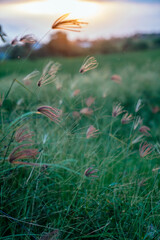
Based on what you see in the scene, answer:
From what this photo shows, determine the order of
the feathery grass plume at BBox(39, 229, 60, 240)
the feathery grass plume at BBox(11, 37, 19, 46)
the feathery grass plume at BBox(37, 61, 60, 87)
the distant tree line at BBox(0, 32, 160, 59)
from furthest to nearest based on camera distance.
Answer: the distant tree line at BBox(0, 32, 160, 59)
the feathery grass plume at BBox(11, 37, 19, 46)
the feathery grass plume at BBox(37, 61, 60, 87)
the feathery grass plume at BBox(39, 229, 60, 240)

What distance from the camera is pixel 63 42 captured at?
457 inches

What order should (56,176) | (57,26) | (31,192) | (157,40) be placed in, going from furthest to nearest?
(157,40) < (56,176) < (31,192) < (57,26)

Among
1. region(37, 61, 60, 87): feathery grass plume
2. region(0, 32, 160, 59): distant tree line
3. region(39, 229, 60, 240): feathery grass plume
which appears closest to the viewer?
region(39, 229, 60, 240): feathery grass plume

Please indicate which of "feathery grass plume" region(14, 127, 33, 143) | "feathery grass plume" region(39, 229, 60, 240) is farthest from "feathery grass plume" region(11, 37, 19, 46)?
"feathery grass plume" region(39, 229, 60, 240)

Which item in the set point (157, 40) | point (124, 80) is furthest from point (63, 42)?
point (157, 40)

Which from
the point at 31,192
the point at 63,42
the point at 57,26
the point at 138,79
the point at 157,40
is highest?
the point at 57,26

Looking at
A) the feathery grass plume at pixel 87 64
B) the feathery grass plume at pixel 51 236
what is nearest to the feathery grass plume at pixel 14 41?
the feathery grass plume at pixel 87 64

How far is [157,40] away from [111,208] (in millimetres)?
18928

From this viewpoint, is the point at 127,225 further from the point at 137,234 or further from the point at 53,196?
the point at 53,196

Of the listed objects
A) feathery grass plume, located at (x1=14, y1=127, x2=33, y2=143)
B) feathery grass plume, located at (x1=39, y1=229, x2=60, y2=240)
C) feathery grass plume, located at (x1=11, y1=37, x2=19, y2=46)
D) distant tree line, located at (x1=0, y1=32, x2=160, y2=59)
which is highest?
feathery grass plume, located at (x1=11, y1=37, x2=19, y2=46)

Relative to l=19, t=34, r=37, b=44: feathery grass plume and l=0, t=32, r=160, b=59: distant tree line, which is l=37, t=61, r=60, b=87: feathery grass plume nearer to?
l=19, t=34, r=37, b=44: feathery grass plume

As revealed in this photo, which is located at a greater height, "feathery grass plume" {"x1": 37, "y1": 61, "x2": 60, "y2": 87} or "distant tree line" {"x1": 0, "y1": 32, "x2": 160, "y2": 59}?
"feathery grass plume" {"x1": 37, "y1": 61, "x2": 60, "y2": 87}

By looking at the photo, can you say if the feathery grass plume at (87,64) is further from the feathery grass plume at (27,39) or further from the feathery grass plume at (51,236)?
the feathery grass plume at (51,236)

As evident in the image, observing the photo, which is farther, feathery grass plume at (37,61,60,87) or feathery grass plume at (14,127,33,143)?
feathery grass plume at (37,61,60,87)
